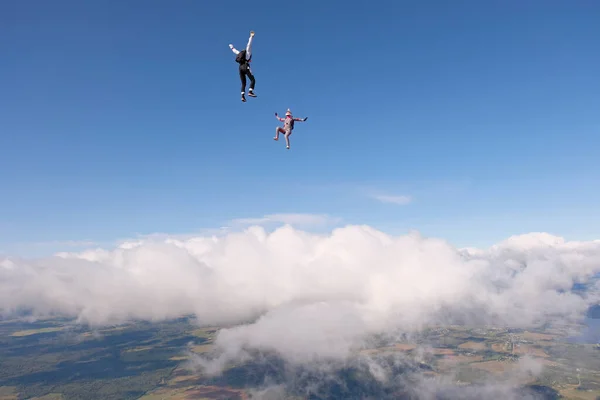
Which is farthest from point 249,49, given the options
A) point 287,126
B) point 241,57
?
point 287,126

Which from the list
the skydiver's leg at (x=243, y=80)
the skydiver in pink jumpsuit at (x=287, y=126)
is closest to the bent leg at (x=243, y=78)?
the skydiver's leg at (x=243, y=80)

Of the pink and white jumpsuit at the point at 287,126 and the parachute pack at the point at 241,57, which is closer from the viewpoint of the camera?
the parachute pack at the point at 241,57

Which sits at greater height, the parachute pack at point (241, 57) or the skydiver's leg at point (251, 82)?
the parachute pack at point (241, 57)

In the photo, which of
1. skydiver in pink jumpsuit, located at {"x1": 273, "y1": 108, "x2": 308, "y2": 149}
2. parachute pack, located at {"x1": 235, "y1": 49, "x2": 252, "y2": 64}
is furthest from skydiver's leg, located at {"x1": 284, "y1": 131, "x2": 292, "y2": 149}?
parachute pack, located at {"x1": 235, "y1": 49, "x2": 252, "y2": 64}

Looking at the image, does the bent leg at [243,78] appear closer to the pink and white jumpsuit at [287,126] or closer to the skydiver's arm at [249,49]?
the skydiver's arm at [249,49]

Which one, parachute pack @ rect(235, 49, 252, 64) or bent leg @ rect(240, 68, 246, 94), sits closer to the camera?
parachute pack @ rect(235, 49, 252, 64)

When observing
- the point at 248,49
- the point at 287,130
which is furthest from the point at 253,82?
the point at 287,130

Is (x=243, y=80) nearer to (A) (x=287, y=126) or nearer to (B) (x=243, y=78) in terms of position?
(B) (x=243, y=78)

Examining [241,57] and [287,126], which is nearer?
[241,57]

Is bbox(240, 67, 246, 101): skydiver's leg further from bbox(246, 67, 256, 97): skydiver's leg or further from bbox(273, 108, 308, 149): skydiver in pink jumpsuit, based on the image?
bbox(273, 108, 308, 149): skydiver in pink jumpsuit

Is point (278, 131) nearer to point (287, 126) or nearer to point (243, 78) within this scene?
point (287, 126)

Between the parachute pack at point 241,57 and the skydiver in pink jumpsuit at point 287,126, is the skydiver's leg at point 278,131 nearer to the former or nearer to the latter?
the skydiver in pink jumpsuit at point 287,126

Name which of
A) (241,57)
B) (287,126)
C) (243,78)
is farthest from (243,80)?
(287,126)
